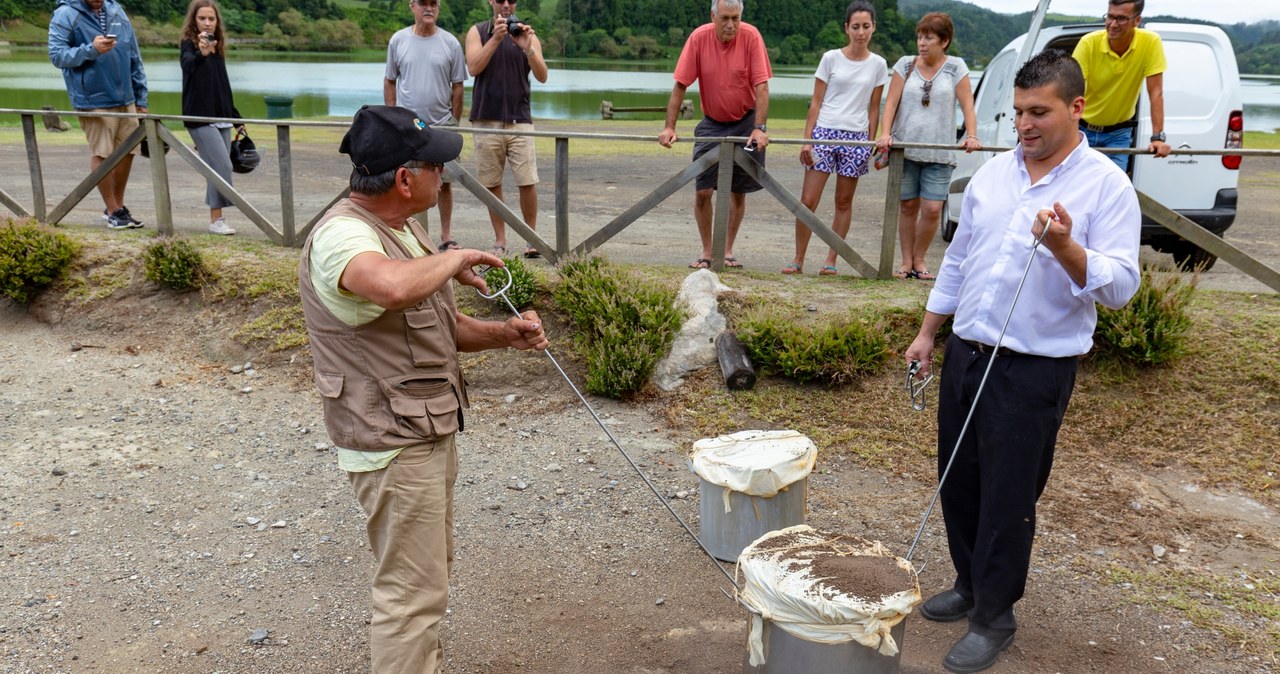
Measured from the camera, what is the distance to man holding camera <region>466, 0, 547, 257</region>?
24.5 ft

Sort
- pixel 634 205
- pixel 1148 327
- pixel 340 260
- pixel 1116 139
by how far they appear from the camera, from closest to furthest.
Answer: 1. pixel 340 260
2. pixel 1148 327
3. pixel 1116 139
4. pixel 634 205

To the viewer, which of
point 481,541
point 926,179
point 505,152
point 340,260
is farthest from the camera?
point 505,152

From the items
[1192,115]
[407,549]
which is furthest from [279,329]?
[1192,115]

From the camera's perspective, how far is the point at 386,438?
3.03 metres

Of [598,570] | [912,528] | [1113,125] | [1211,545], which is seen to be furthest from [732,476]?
[1113,125]

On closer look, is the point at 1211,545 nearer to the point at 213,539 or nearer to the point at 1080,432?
the point at 1080,432

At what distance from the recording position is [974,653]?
12.2ft

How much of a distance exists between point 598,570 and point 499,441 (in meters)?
1.56

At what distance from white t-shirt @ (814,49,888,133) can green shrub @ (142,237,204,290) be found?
15.5ft

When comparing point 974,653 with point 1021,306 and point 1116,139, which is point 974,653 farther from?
point 1116,139

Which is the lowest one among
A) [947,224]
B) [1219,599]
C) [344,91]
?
[1219,599]

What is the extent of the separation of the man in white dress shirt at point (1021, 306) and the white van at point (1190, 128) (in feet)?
15.0

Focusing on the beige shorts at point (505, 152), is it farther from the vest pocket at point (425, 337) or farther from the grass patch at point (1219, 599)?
the grass patch at point (1219, 599)

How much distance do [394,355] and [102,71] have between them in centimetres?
699
